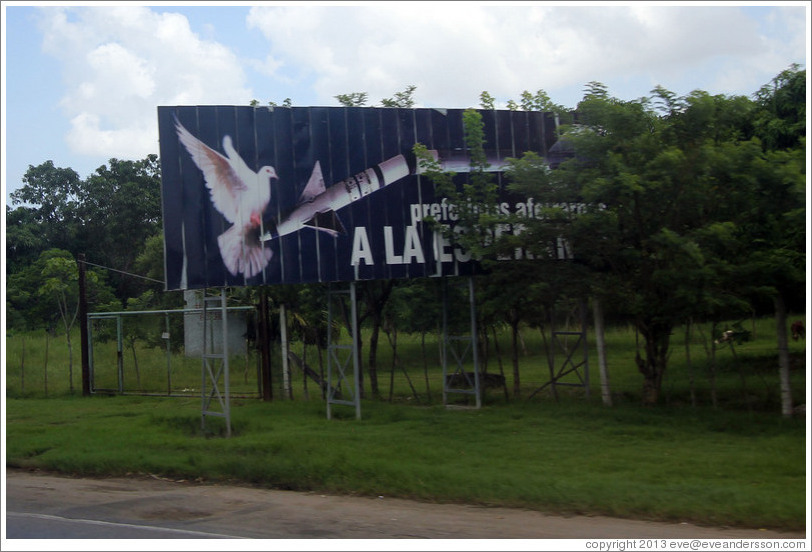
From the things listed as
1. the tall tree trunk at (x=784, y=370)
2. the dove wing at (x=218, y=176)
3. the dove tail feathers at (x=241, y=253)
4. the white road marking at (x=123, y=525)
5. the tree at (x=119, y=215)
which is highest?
the tree at (x=119, y=215)

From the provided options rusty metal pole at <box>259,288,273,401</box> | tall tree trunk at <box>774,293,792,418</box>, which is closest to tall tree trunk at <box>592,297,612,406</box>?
tall tree trunk at <box>774,293,792,418</box>

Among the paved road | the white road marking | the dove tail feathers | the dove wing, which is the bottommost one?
the paved road

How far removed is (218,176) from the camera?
13.9 metres

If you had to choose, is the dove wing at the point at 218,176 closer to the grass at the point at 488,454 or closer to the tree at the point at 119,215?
the grass at the point at 488,454

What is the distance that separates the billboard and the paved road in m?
4.63

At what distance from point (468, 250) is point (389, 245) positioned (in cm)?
156

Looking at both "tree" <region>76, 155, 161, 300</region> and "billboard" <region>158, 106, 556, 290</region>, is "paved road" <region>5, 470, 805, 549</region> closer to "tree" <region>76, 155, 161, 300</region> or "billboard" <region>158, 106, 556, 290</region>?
"billboard" <region>158, 106, 556, 290</region>

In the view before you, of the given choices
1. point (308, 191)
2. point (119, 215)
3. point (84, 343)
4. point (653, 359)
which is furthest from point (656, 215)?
point (119, 215)

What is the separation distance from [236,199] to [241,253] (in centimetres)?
97

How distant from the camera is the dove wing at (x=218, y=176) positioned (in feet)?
45.2

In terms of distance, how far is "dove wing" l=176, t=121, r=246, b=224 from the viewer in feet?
45.2

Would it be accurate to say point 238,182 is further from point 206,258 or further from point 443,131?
point 443,131

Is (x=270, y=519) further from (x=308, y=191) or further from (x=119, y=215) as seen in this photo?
(x=119, y=215)

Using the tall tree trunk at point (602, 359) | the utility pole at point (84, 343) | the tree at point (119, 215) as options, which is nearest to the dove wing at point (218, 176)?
the tall tree trunk at point (602, 359)
